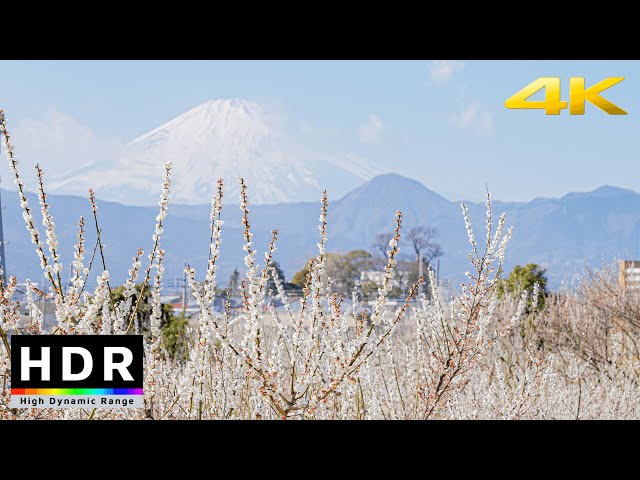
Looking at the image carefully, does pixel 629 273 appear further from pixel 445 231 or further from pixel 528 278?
pixel 445 231

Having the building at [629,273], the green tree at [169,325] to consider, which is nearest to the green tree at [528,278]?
the building at [629,273]

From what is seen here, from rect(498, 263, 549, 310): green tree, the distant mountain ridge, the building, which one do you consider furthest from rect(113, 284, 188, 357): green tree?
the building

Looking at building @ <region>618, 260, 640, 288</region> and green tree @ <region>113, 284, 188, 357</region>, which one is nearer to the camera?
green tree @ <region>113, 284, 188, 357</region>

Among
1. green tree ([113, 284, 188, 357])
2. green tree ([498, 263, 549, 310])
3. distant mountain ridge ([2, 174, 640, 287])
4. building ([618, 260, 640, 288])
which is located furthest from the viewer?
green tree ([498, 263, 549, 310])

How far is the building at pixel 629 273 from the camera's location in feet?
23.5

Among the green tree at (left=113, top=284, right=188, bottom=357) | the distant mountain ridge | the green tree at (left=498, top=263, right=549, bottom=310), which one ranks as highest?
the distant mountain ridge

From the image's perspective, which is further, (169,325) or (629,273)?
(169,325)

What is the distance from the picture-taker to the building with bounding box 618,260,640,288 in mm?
7156

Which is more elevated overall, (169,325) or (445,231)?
(445,231)

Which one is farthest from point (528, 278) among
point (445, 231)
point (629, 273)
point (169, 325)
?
point (169, 325)

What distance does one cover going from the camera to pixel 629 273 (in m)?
7.30

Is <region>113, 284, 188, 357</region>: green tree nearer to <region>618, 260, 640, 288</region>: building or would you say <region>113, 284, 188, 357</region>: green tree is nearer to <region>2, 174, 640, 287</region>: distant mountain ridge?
<region>2, 174, 640, 287</region>: distant mountain ridge
